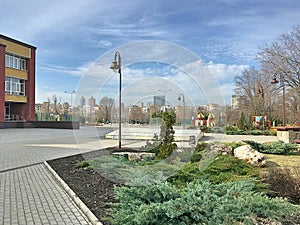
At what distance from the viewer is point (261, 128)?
28.4 metres

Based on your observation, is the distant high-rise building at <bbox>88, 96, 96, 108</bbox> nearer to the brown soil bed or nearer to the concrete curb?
the brown soil bed

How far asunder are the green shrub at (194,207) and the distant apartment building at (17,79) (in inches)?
1271

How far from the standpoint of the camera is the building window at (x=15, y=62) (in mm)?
34350

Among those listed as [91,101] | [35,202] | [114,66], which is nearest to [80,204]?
[35,202]

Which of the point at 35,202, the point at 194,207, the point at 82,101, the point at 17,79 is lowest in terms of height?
the point at 35,202

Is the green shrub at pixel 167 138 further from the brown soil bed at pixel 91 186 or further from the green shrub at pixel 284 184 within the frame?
the green shrub at pixel 284 184

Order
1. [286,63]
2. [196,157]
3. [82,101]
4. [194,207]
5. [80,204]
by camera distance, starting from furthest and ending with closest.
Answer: [286,63] → [82,101] → [196,157] → [80,204] → [194,207]

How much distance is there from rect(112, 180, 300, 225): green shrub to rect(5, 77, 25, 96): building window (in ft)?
112

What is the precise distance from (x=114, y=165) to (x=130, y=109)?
16.6 feet

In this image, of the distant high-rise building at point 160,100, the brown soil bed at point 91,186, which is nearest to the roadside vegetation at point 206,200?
the brown soil bed at point 91,186

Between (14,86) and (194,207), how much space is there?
36395 millimetres

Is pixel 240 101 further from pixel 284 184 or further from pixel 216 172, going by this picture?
pixel 284 184

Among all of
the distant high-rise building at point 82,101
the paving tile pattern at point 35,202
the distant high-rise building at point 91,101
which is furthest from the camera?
the distant high-rise building at point 91,101

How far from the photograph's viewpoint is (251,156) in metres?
8.34
